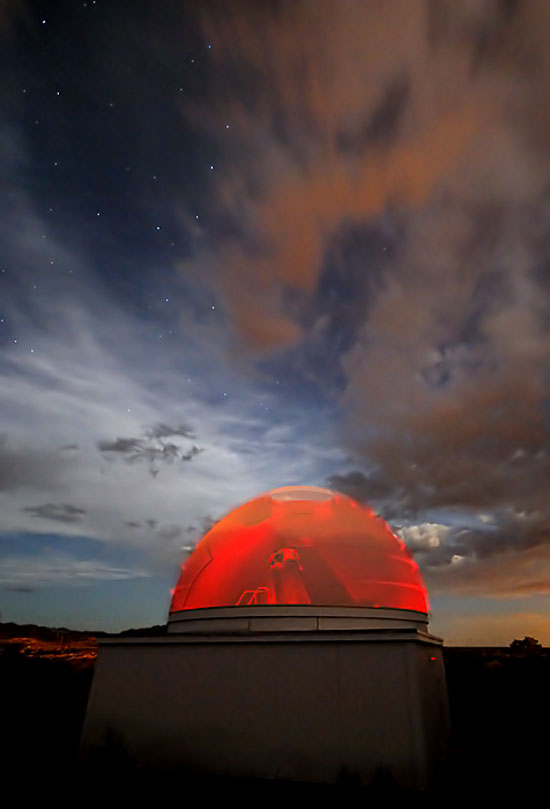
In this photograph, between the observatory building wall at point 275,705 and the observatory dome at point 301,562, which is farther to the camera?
the observatory dome at point 301,562

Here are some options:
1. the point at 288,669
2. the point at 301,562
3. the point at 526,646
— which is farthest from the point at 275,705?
the point at 526,646

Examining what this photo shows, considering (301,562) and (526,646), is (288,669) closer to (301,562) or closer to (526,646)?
(301,562)

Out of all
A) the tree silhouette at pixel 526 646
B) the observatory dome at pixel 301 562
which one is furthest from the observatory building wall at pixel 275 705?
the tree silhouette at pixel 526 646

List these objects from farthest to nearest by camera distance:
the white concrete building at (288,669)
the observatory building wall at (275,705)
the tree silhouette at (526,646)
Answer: the tree silhouette at (526,646) → the white concrete building at (288,669) → the observatory building wall at (275,705)

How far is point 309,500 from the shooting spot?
45.9ft

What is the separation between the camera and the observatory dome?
1116 cm

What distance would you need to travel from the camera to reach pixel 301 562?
11.5 m

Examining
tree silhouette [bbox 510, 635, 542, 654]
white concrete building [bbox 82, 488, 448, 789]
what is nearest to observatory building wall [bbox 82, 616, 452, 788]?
white concrete building [bbox 82, 488, 448, 789]

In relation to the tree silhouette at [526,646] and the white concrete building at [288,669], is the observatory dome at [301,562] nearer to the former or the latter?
the white concrete building at [288,669]

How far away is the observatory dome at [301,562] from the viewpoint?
11.2m

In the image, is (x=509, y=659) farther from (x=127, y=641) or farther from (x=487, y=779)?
(x=127, y=641)

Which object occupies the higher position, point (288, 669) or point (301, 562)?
point (301, 562)

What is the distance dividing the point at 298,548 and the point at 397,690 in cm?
383

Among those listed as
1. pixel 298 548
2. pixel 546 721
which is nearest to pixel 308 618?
pixel 298 548
